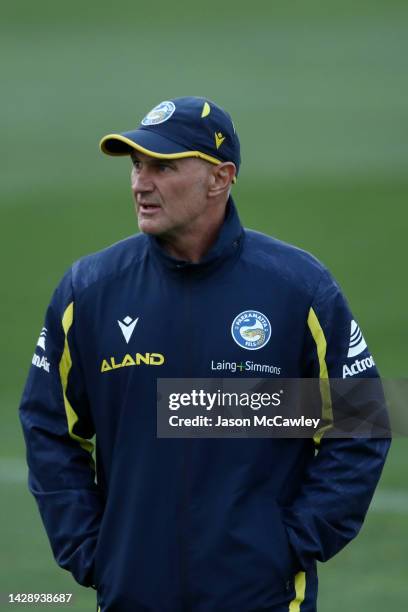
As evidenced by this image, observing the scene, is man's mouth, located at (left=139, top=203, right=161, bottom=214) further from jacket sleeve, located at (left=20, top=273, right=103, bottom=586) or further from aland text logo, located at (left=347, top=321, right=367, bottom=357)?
aland text logo, located at (left=347, top=321, right=367, bottom=357)

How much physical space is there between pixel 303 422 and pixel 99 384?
1.96ft

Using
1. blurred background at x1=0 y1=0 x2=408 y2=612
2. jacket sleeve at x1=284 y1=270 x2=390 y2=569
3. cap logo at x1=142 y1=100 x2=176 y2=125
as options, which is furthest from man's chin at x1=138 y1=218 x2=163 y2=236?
blurred background at x1=0 y1=0 x2=408 y2=612

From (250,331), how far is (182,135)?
0.59 meters

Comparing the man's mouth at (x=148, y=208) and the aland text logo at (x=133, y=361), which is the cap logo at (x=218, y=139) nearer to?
the man's mouth at (x=148, y=208)

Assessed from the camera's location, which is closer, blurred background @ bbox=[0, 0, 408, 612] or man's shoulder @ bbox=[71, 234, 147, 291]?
man's shoulder @ bbox=[71, 234, 147, 291]

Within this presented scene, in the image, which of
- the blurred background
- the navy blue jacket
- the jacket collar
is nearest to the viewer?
the navy blue jacket

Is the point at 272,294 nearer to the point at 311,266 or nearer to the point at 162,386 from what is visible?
the point at 311,266

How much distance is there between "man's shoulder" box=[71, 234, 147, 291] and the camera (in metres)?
4.10

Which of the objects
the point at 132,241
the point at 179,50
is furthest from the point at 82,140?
the point at 132,241

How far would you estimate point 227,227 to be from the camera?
4.11m

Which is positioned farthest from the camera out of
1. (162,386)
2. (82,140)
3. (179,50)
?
(179,50)

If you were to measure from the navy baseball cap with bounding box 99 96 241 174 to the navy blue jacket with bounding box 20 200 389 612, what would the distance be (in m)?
0.23

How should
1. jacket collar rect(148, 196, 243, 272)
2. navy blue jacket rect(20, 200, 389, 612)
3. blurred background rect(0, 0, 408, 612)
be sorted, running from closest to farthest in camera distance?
navy blue jacket rect(20, 200, 389, 612) → jacket collar rect(148, 196, 243, 272) → blurred background rect(0, 0, 408, 612)

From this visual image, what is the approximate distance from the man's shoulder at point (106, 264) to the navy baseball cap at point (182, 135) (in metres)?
0.28
